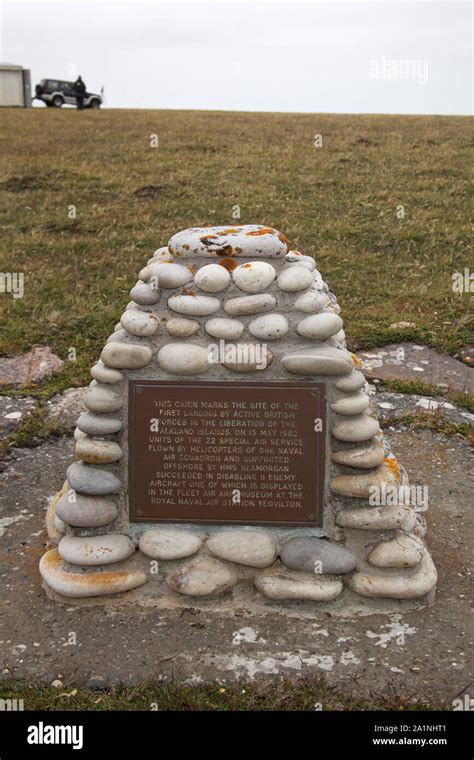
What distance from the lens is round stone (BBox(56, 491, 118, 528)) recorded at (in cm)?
521

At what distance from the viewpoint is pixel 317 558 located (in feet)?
16.8

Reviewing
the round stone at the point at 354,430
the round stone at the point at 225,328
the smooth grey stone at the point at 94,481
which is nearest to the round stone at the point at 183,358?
the round stone at the point at 225,328

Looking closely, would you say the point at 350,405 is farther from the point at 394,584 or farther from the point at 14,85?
the point at 14,85

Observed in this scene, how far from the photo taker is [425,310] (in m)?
10.0

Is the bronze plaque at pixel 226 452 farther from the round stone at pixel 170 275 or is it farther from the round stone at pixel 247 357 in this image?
the round stone at pixel 170 275

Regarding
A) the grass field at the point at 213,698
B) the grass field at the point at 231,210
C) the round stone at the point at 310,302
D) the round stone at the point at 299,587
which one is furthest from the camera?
the grass field at the point at 231,210

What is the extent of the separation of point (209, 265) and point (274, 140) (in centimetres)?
1466

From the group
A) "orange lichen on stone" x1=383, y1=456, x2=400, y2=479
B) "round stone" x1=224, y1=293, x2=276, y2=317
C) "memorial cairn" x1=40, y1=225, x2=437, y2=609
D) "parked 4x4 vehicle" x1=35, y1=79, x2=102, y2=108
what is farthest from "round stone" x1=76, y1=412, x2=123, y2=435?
"parked 4x4 vehicle" x1=35, y1=79, x2=102, y2=108

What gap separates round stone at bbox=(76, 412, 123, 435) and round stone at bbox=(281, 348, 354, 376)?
1119 millimetres

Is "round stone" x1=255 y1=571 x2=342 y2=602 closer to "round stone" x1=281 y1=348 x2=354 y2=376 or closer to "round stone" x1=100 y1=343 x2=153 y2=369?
"round stone" x1=281 y1=348 x2=354 y2=376

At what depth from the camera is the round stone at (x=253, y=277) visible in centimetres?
516

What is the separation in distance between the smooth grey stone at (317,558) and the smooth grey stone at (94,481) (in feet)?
3.74

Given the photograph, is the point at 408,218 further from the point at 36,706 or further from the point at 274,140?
the point at 36,706

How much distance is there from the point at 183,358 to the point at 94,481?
95 centimetres
